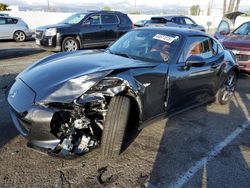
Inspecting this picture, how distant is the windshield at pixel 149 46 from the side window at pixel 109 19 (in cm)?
721

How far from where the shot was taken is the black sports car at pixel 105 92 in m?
2.91

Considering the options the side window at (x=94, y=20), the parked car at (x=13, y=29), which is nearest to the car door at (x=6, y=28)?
the parked car at (x=13, y=29)

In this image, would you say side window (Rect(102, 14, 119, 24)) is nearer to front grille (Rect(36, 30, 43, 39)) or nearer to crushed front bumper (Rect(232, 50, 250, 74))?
front grille (Rect(36, 30, 43, 39))

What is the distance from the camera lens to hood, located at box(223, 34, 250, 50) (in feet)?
23.8

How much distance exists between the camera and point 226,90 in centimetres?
542

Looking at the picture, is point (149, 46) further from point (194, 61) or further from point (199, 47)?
point (199, 47)

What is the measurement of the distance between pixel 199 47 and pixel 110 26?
7.56m

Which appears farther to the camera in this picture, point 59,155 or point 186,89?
point 186,89

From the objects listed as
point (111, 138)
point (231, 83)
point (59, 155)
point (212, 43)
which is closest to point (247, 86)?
point (231, 83)

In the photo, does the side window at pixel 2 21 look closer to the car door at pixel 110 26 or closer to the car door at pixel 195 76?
the car door at pixel 110 26

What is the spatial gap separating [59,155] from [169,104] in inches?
67.9

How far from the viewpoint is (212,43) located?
4.96m

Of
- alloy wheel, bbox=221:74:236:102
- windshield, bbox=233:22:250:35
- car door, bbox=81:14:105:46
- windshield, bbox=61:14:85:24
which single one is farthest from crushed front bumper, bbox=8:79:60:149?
windshield, bbox=61:14:85:24

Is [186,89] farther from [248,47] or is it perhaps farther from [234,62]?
[248,47]
